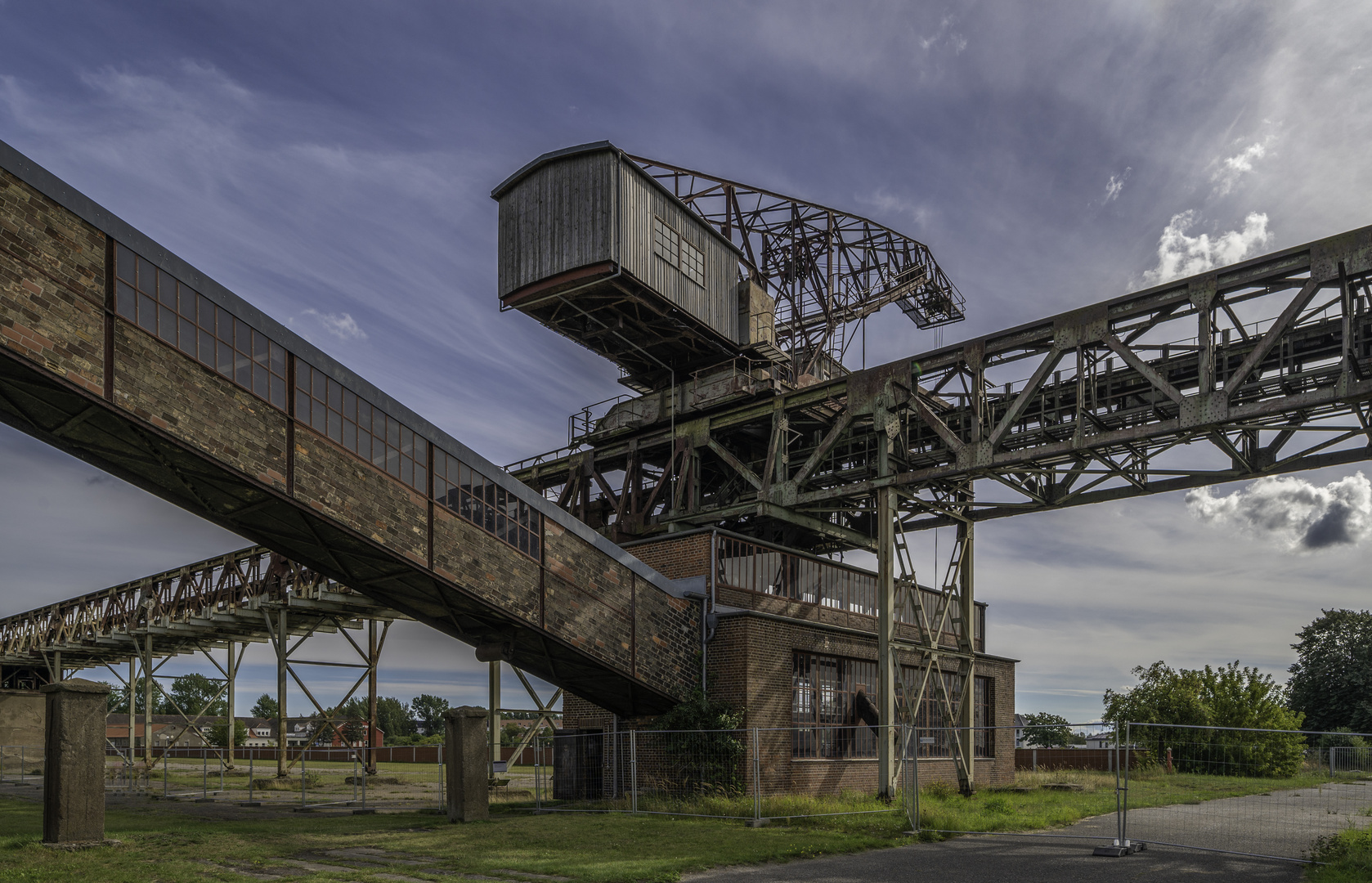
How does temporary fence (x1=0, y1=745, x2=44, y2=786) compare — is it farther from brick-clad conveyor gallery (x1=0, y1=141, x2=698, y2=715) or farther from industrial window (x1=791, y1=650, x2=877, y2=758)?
industrial window (x1=791, y1=650, x2=877, y2=758)

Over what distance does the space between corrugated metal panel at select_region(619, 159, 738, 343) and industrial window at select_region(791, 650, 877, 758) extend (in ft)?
33.1

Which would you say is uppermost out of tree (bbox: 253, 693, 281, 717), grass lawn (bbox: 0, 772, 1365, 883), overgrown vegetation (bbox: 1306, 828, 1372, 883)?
overgrown vegetation (bbox: 1306, 828, 1372, 883)

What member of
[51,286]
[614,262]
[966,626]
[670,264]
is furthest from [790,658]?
[51,286]

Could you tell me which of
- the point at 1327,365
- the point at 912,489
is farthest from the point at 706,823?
the point at 1327,365

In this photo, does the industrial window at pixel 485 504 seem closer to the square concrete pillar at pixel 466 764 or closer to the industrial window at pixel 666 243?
the square concrete pillar at pixel 466 764

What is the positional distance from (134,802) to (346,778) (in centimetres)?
1028

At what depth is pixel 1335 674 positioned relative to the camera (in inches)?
2327

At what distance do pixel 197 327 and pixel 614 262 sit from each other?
12.4 meters

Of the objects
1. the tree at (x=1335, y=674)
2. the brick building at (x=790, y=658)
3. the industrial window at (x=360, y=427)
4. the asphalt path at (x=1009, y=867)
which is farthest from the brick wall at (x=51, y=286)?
the tree at (x=1335, y=674)

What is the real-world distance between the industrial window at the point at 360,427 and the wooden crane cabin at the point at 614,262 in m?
9.71

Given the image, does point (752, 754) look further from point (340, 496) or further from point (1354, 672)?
point (1354, 672)

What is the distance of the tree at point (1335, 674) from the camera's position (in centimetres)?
5681

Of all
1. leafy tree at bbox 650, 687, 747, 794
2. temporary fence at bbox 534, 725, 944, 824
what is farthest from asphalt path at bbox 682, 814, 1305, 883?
leafy tree at bbox 650, 687, 747, 794

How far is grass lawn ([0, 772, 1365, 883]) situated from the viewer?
37.1ft
